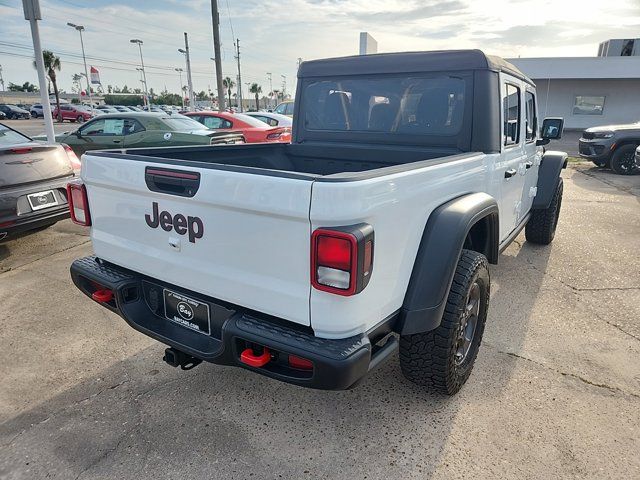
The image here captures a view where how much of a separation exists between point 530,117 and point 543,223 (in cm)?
164

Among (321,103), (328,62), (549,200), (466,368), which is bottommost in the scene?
(466,368)

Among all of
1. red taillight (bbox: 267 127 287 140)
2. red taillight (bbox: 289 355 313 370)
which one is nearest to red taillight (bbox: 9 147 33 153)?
red taillight (bbox: 289 355 313 370)

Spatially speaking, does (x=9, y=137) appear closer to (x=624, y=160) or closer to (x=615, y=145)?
(x=615, y=145)

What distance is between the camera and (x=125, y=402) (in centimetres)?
271

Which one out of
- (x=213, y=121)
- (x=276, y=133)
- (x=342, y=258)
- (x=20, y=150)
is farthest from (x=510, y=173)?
(x=213, y=121)

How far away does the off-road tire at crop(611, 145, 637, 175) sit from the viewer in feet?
37.8

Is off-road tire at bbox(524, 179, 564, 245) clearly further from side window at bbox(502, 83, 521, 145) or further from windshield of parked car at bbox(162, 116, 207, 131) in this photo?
windshield of parked car at bbox(162, 116, 207, 131)

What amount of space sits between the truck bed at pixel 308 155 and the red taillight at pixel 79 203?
1.20 feet

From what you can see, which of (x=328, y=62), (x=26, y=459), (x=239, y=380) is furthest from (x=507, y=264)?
(x=26, y=459)

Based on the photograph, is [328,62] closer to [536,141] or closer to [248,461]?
[536,141]

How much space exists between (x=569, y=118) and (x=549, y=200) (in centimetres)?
2722

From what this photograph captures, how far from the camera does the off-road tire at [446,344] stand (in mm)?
2395

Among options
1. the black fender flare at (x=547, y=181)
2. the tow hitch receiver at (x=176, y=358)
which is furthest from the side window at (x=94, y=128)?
the black fender flare at (x=547, y=181)

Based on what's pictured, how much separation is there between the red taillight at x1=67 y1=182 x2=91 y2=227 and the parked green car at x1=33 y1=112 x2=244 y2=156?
5546mm
